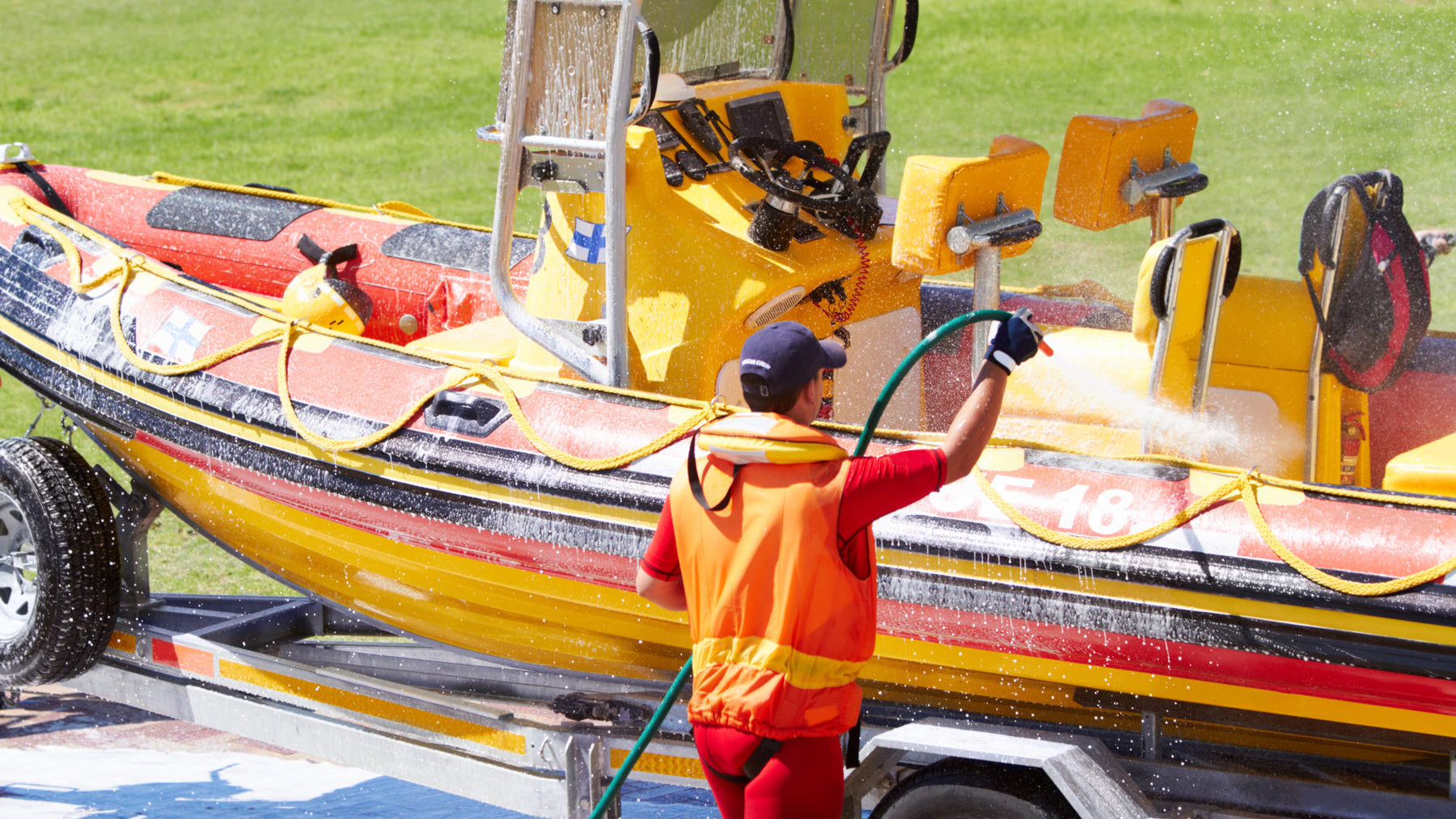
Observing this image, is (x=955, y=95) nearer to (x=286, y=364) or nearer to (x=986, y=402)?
(x=286, y=364)

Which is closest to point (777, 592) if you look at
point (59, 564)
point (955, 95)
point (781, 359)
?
point (781, 359)

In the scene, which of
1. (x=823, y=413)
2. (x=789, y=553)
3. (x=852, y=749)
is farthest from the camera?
(x=823, y=413)

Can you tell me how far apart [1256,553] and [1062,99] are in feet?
34.7

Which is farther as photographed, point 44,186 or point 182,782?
point 44,186

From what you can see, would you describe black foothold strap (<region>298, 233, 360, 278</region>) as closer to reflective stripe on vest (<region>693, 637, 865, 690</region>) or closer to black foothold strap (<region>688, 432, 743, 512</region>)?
black foothold strap (<region>688, 432, 743, 512</region>)

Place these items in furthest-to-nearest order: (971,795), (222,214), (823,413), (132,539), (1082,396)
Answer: (222,214) → (132,539) → (823,413) → (1082,396) → (971,795)

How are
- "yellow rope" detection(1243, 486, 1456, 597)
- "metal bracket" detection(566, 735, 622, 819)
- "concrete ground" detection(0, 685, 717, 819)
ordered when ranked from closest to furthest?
"yellow rope" detection(1243, 486, 1456, 597)
"metal bracket" detection(566, 735, 622, 819)
"concrete ground" detection(0, 685, 717, 819)

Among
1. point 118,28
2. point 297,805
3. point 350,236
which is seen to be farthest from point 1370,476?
point 118,28

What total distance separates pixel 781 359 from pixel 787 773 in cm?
68

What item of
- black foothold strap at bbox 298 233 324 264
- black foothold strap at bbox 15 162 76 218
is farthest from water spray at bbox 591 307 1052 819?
black foothold strap at bbox 15 162 76 218

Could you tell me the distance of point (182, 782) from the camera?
4340mm

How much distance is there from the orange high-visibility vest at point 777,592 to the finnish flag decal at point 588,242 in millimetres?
1316

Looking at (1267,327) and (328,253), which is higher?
(328,253)

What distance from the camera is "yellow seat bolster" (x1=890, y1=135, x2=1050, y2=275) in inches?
133
